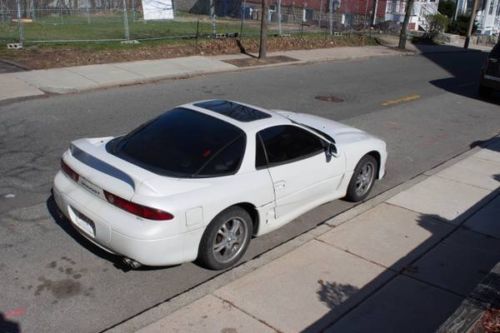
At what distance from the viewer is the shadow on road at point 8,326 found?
13.1ft

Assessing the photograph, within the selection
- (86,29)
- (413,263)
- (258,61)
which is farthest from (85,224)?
(86,29)

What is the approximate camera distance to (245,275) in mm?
4906

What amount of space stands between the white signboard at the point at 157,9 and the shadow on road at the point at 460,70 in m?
12.9

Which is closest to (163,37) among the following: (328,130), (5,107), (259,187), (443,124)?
(5,107)

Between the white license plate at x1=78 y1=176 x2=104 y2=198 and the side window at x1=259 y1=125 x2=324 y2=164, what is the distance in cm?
167

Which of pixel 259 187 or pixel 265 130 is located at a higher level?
pixel 265 130

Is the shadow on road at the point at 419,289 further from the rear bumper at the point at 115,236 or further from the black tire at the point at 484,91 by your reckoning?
the black tire at the point at 484,91

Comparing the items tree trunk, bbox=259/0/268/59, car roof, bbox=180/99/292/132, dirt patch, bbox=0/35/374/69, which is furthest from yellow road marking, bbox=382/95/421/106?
car roof, bbox=180/99/292/132

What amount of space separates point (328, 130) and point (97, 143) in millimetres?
2892

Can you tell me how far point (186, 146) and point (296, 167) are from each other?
1.26m

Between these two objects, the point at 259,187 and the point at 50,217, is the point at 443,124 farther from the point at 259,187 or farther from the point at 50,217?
the point at 50,217

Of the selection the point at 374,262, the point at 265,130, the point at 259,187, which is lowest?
the point at 374,262

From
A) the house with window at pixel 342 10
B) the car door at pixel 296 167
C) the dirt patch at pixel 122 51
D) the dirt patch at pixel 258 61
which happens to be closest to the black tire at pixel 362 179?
the car door at pixel 296 167

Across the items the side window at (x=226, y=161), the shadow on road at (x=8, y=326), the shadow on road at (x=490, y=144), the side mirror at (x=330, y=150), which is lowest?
the shadow on road at (x=8, y=326)
